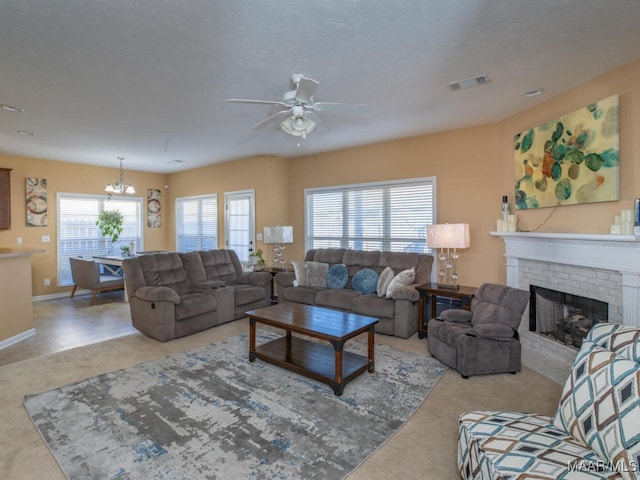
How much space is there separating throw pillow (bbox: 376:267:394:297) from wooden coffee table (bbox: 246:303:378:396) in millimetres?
1188

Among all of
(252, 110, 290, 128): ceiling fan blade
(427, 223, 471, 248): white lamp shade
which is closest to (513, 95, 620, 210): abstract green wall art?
(427, 223, 471, 248): white lamp shade

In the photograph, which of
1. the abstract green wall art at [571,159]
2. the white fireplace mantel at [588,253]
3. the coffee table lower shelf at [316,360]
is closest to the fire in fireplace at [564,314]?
the white fireplace mantel at [588,253]

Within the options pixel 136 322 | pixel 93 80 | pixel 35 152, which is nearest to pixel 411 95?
pixel 93 80

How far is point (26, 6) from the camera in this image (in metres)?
2.07

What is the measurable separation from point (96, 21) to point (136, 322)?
3.56 metres

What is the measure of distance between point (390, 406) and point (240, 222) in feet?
16.9

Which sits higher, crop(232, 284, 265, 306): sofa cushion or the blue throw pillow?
the blue throw pillow

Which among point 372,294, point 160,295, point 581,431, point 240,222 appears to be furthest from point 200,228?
point 581,431

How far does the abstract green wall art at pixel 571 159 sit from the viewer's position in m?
2.97

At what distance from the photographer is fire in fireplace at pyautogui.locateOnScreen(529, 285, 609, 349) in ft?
10.6

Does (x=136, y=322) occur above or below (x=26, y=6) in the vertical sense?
below

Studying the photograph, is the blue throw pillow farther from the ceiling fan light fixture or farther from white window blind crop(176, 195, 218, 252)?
white window blind crop(176, 195, 218, 252)

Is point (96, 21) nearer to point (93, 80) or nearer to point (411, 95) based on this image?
point (93, 80)

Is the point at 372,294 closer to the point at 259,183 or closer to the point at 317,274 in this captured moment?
the point at 317,274
